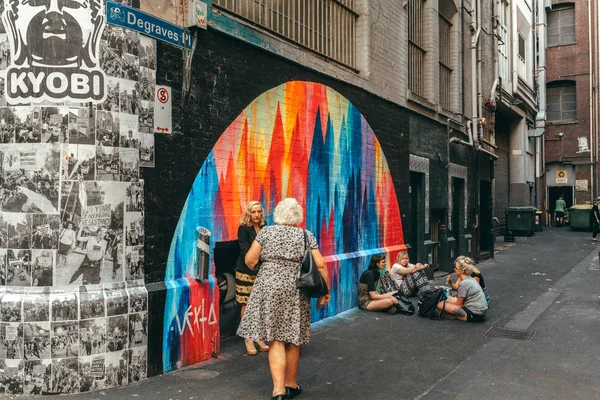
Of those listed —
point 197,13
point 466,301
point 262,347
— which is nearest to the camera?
point 197,13

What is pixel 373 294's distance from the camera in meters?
9.06

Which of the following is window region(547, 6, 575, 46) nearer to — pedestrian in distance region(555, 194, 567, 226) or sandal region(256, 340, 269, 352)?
pedestrian in distance region(555, 194, 567, 226)

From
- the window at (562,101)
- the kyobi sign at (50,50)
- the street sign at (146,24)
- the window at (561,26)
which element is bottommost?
the kyobi sign at (50,50)

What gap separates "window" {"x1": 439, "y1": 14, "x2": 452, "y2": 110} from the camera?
561 inches

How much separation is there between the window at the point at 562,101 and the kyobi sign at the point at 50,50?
2974cm

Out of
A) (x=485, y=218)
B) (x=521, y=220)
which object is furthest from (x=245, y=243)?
(x=521, y=220)

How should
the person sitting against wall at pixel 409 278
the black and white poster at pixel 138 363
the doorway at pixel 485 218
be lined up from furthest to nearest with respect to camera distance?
the doorway at pixel 485 218, the person sitting against wall at pixel 409 278, the black and white poster at pixel 138 363

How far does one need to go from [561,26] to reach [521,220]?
12.6 meters

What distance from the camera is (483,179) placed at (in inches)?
671

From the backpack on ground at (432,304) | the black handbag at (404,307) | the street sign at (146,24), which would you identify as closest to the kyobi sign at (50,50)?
the street sign at (146,24)

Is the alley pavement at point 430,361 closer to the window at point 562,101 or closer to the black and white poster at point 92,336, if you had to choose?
the black and white poster at point 92,336

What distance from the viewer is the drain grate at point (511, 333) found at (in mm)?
7445

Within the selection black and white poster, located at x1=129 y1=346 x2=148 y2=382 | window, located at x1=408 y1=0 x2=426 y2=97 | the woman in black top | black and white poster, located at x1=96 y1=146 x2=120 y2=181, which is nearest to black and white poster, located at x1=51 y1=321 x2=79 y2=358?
black and white poster, located at x1=129 y1=346 x2=148 y2=382
